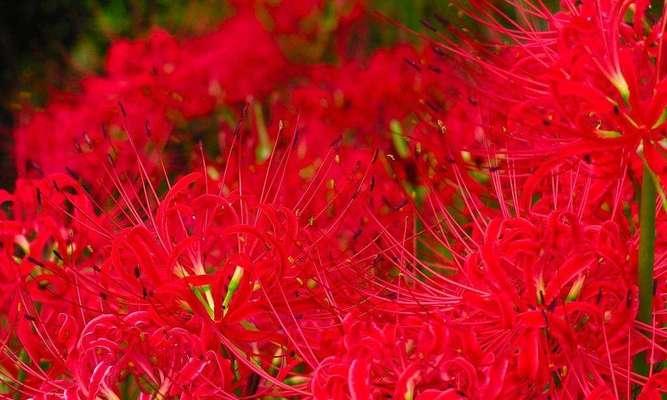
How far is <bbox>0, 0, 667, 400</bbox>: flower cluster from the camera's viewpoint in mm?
984

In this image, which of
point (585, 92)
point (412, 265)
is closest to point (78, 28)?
point (412, 265)

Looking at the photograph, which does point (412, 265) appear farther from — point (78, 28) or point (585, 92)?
point (78, 28)

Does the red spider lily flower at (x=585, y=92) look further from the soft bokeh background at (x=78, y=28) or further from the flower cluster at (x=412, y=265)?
the soft bokeh background at (x=78, y=28)

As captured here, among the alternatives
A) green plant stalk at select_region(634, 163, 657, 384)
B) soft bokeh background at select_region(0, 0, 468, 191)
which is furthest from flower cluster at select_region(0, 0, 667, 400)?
soft bokeh background at select_region(0, 0, 468, 191)

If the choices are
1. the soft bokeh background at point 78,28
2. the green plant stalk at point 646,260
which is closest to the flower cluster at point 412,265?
the green plant stalk at point 646,260

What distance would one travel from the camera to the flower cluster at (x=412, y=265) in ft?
3.23

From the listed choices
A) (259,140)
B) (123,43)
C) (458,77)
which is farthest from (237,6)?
(458,77)

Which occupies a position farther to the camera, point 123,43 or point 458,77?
point 123,43

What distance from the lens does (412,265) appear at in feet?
3.75

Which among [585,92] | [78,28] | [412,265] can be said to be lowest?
[78,28]

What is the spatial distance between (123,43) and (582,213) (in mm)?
1230

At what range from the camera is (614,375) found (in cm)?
98

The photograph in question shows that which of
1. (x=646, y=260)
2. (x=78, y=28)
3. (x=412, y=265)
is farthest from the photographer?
(x=78, y=28)

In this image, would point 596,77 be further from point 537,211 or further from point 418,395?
point 418,395
